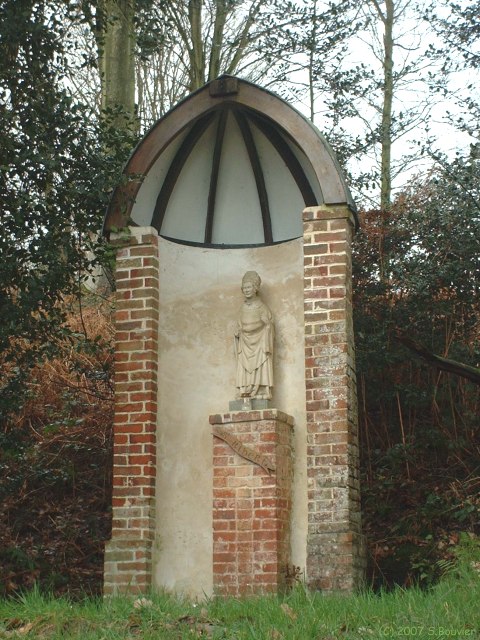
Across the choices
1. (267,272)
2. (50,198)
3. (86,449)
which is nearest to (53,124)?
(50,198)

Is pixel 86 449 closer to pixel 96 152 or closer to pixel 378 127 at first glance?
pixel 96 152

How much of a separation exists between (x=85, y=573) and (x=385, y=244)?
4674 millimetres

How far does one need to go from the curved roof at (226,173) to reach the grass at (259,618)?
3209mm

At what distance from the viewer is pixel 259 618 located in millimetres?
5188

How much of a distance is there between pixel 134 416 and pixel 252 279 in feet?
4.87

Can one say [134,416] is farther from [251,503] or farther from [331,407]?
[331,407]

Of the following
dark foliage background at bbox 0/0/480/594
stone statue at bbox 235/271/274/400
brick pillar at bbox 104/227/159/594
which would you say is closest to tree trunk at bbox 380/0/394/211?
dark foliage background at bbox 0/0/480/594

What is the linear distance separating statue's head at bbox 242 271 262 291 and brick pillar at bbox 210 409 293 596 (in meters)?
1.14

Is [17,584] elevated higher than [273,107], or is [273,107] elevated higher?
[273,107]

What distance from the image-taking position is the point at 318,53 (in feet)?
38.9

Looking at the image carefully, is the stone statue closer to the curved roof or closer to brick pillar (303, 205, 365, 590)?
brick pillar (303, 205, 365, 590)

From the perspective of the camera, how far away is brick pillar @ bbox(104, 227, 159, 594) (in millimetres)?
7293

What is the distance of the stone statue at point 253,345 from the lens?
7578 mm

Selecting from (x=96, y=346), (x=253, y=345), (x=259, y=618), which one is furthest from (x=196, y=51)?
(x=259, y=618)
